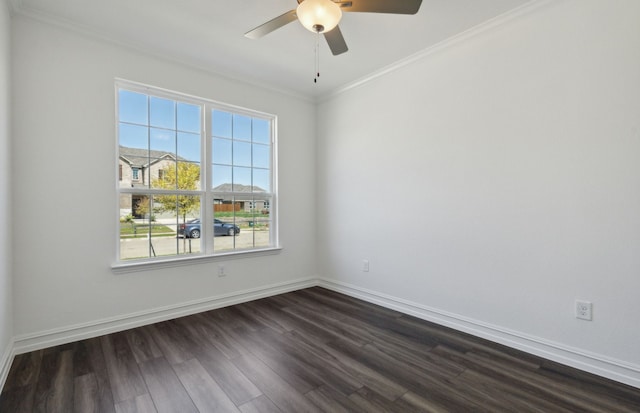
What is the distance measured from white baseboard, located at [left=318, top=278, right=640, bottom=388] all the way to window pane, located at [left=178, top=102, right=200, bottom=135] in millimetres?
2759

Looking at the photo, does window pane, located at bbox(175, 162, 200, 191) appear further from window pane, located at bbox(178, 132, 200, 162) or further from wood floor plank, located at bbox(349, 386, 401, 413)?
wood floor plank, located at bbox(349, 386, 401, 413)

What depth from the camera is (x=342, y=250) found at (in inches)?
155

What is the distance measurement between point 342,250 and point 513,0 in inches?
116

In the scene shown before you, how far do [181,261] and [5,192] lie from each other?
4.72ft

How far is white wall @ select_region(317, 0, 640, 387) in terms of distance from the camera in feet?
6.45

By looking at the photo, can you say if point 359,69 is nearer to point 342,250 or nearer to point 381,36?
point 381,36

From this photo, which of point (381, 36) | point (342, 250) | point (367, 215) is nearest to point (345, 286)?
point (342, 250)

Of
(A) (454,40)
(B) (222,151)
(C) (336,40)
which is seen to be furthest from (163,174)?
(A) (454,40)

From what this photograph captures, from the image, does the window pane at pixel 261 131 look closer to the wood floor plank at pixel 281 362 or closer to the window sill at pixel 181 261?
the window sill at pixel 181 261

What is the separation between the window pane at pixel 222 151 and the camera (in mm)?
3443

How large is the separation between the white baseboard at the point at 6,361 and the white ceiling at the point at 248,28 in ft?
8.23

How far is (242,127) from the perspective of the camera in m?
3.68

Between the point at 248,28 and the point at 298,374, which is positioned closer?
the point at 298,374

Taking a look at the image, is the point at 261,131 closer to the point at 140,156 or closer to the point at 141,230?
the point at 140,156
